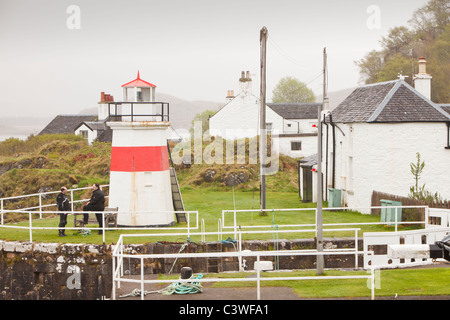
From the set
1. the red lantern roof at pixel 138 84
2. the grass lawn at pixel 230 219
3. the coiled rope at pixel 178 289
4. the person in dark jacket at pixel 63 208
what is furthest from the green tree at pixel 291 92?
the coiled rope at pixel 178 289

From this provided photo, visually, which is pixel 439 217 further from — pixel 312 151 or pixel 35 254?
pixel 312 151

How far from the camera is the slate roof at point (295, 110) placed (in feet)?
201

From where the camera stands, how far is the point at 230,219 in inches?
1033

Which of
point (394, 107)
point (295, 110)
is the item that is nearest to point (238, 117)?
point (295, 110)

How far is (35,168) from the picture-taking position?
40500 millimetres

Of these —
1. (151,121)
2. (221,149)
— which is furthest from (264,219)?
(221,149)

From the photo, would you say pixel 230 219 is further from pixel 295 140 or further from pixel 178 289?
pixel 295 140

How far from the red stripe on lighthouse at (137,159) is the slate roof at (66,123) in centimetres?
4385

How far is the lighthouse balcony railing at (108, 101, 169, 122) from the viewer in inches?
922

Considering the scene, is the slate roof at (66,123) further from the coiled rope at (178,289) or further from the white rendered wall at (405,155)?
the coiled rope at (178,289)

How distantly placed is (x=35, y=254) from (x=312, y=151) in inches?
1373

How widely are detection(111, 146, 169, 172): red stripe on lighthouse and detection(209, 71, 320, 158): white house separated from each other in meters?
26.6

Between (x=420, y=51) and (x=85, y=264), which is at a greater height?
(x=420, y=51)

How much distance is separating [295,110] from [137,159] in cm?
4089
